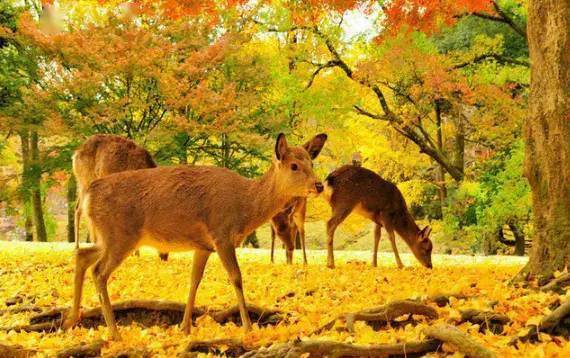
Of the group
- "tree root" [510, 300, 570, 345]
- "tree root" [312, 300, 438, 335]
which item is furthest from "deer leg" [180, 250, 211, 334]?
"tree root" [510, 300, 570, 345]

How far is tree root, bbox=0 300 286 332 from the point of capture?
6477 millimetres

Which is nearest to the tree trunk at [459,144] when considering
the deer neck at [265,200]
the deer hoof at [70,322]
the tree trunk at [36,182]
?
the tree trunk at [36,182]

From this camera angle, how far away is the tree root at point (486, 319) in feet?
17.5

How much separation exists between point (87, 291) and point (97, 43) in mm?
11299

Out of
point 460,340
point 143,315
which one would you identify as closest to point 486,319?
point 460,340

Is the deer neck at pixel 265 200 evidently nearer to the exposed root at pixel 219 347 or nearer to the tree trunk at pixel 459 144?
the exposed root at pixel 219 347

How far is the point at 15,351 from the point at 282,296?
121 inches

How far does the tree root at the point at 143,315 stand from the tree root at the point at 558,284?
270cm

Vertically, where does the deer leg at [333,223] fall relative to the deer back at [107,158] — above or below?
below

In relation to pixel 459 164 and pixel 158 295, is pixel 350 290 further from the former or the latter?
pixel 459 164

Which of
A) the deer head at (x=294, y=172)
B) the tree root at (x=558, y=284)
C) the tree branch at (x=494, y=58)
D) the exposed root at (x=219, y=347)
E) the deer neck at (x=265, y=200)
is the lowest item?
the exposed root at (x=219, y=347)

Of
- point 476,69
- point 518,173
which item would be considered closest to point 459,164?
point 476,69

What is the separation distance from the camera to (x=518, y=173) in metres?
15.7

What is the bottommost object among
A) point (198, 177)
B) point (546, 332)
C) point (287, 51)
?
point (546, 332)
